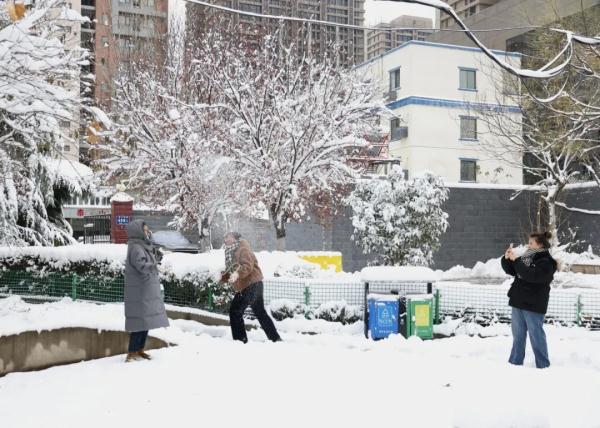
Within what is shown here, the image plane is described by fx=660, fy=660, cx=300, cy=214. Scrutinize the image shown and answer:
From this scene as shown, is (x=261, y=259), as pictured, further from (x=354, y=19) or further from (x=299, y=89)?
(x=354, y=19)

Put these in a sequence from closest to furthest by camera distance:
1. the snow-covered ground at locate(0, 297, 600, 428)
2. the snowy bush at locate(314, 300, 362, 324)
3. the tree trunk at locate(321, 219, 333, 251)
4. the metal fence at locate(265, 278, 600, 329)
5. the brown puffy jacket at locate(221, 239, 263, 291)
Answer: the snow-covered ground at locate(0, 297, 600, 428) → the brown puffy jacket at locate(221, 239, 263, 291) → the metal fence at locate(265, 278, 600, 329) → the snowy bush at locate(314, 300, 362, 324) → the tree trunk at locate(321, 219, 333, 251)

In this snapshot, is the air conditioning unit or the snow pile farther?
the air conditioning unit

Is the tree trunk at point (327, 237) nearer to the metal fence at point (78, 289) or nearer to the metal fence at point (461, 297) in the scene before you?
the metal fence at point (78, 289)

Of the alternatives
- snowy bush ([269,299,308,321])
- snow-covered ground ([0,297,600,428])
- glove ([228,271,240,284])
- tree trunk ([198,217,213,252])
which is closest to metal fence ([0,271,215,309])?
snowy bush ([269,299,308,321])

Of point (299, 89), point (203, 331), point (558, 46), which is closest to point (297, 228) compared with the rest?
point (299, 89)

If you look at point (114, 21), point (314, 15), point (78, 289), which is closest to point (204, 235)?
point (78, 289)

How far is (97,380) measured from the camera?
281 inches

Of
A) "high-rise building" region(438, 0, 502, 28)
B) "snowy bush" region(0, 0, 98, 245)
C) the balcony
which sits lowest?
"snowy bush" region(0, 0, 98, 245)

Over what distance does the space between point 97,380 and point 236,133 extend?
13.5 meters

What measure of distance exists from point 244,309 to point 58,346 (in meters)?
2.46

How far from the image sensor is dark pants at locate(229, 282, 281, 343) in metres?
9.05

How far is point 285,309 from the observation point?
37.2 ft

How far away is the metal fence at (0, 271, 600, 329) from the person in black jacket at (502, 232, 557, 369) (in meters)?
2.83

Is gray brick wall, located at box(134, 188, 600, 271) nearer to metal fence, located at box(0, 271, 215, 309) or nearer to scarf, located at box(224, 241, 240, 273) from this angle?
metal fence, located at box(0, 271, 215, 309)
